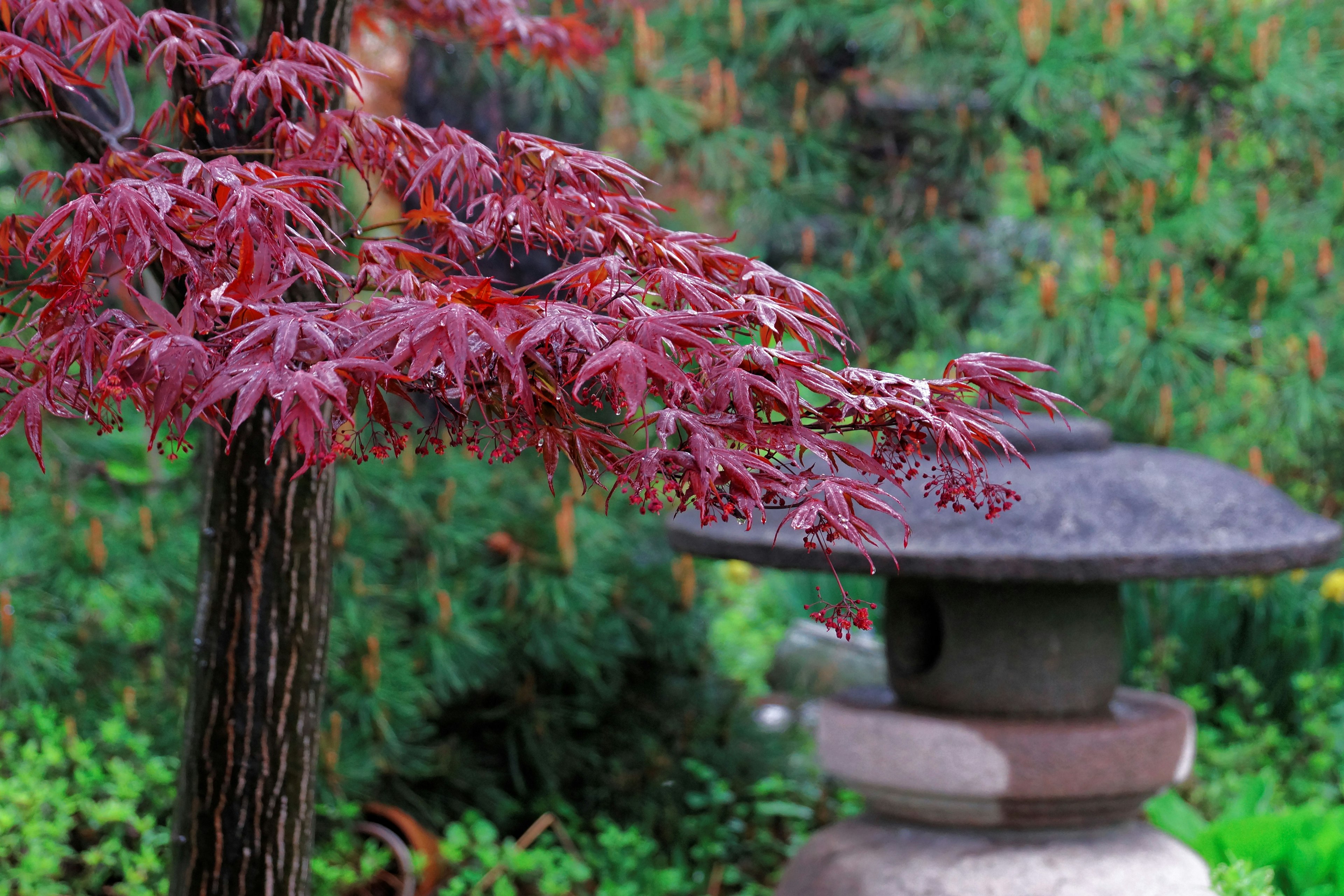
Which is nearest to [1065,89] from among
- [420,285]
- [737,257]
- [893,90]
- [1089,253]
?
[1089,253]

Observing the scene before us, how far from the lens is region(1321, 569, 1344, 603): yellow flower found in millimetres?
3752

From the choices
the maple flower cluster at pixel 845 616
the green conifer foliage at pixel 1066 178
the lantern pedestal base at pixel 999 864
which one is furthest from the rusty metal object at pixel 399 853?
the maple flower cluster at pixel 845 616

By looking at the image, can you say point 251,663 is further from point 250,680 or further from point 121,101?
point 121,101

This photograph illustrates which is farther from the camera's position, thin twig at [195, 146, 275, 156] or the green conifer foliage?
the green conifer foliage

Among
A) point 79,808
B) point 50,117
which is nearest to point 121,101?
point 50,117

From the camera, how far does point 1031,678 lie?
103 inches

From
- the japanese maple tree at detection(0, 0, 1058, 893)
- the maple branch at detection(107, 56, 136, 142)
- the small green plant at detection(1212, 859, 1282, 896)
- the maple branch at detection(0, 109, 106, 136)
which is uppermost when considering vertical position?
the maple branch at detection(107, 56, 136, 142)

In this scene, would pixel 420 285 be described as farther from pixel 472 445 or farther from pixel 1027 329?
pixel 1027 329

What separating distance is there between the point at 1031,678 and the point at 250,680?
158cm

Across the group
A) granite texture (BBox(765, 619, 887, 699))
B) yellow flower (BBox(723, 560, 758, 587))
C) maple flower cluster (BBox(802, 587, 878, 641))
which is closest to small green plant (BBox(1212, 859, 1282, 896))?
maple flower cluster (BBox(802, 587, 878, 641))

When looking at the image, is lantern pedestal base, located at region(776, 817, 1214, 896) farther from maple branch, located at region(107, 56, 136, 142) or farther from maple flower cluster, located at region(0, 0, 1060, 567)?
maple branch, located at region(107, 56, 136, 142)

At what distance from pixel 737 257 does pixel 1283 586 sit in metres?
3.20

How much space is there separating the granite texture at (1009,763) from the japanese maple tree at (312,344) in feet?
4.05

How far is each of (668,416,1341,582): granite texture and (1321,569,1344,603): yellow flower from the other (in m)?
1.35
